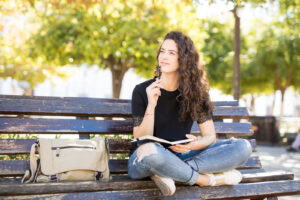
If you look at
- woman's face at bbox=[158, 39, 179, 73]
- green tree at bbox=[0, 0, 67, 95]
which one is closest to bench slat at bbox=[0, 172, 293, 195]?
woman's face at bbox=[158, 39, 179, 73]

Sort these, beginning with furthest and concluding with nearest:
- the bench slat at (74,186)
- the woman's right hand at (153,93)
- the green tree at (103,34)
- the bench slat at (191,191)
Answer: the green tree at (103,34) → the woman's right hand at (153,93) → the bench slat at (191,191) → the bench slat at (74,186)

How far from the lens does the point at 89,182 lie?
2961mm

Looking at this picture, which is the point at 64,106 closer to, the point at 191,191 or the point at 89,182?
the point at 89,182

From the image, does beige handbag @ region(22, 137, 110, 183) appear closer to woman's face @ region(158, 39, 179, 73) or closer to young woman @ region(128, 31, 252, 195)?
young woman @ region(128, 31, 252, 195)

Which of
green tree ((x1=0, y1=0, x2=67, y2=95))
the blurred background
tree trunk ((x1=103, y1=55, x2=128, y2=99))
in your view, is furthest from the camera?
green tree ((x1=0, y1=0, x2=67, y2=95))

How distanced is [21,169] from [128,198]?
1.02 metres

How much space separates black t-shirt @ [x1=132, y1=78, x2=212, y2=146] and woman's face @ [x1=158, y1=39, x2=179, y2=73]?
20cm

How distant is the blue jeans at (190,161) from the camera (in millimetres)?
2986

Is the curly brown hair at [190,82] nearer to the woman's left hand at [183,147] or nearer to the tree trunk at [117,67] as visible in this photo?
the woman's left hand at [183,147]

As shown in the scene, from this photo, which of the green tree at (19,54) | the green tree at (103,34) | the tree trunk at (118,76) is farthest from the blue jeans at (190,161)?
the tree trunk at (118,76)

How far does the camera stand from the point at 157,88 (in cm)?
343

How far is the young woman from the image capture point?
3.25m

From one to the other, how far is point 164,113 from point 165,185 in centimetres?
79

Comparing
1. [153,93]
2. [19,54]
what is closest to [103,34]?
[19,54]
